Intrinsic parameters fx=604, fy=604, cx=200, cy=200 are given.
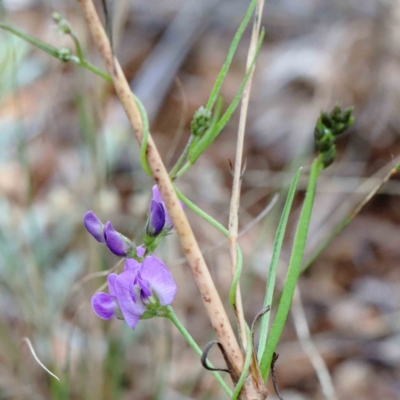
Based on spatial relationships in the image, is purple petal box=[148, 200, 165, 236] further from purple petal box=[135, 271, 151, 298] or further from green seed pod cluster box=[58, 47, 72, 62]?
green seed pod cluster box=[58, 47, 72, 62]

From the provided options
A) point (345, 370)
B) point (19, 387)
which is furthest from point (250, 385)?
point (345, 370)

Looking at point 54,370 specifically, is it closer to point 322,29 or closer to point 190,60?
point 190,60

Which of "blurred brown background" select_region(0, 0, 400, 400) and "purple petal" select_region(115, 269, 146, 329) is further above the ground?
"blurred brown background" select_region(0, 0, 400, 400)

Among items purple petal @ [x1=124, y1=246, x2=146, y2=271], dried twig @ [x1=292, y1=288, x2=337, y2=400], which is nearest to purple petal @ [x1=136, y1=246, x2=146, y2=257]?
purple petal @ [x1=124, y1=246, x2=146, y2=271]

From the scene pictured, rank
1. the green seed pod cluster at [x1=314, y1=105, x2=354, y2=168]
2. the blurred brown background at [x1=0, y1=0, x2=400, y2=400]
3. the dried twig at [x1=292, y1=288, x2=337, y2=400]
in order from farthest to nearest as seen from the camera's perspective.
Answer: the blurred brown background at [x1=0, y1=0, x2=400, y2=400] < the dried twig at [x1=292, y1=288, x2=337, y2=400] < the green seed pod cluster at [x1=314, y1=105, x2=354, y2=168]

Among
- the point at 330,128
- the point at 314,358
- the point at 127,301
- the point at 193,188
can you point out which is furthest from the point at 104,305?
the point at 193,188

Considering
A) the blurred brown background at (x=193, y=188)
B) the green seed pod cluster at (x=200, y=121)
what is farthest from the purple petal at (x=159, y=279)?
the blurred brown background at (x=193, y=188)
